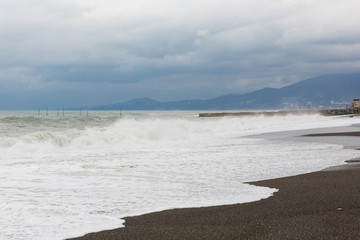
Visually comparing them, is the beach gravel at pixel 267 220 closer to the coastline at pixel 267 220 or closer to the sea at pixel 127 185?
the coastline at pixel 267 220

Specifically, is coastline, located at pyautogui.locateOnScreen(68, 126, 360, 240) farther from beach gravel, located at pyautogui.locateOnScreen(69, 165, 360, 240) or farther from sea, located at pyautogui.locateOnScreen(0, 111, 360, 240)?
sea, located at pyautogui.locateOnScreen(0, 111, 360, 240)

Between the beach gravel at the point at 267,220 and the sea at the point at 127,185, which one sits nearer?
the beach gravel at the point at 267,220

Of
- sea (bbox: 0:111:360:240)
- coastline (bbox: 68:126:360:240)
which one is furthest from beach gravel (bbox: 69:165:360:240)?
sea (bbox: 0:111:360:240)

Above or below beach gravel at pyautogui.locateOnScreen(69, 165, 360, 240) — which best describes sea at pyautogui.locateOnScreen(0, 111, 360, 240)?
below

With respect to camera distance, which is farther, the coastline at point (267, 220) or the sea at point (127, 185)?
the sea at point (127, 185)

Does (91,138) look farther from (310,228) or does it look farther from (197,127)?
(310,228)

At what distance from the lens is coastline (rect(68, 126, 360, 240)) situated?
4.68 m

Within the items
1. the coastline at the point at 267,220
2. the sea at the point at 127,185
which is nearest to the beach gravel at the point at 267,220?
the coastline at the point at 267,220

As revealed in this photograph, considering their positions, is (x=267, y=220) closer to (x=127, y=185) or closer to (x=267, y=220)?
(x=267, y=220)

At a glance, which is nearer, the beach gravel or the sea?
the beach gravel

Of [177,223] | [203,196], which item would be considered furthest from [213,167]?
[177,223]

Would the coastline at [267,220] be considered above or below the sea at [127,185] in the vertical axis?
above

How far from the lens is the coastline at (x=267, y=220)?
15.3ft

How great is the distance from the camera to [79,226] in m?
5.30
